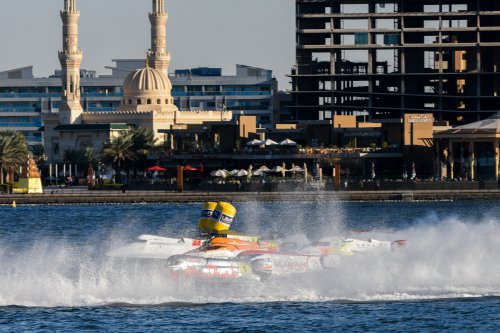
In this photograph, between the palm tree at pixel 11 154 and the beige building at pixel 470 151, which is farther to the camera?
the palm tree at pixel 11 154

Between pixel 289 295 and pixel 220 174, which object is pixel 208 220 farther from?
pixel 220 174

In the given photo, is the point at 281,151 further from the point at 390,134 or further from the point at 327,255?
the point at 327,255

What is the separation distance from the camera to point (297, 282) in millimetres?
62375

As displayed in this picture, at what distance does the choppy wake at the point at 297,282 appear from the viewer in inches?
2346

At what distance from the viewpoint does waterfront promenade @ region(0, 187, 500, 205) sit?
151m

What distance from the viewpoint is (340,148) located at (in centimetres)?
17650

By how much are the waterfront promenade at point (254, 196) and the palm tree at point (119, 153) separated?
30153 millimetres

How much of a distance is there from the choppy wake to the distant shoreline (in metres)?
82.2

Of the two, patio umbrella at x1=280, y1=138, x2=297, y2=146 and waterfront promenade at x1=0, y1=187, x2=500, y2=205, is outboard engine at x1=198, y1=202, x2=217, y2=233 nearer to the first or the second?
waterfront promenade at x1=0, y1=187, x2=500, y2=205

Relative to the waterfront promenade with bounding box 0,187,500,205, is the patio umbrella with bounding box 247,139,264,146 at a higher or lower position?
higher

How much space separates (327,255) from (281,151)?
11288cm

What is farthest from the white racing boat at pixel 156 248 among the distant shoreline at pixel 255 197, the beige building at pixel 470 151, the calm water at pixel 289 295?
the beige building at pixel 470 151

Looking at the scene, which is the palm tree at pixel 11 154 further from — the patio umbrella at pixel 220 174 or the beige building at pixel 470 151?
the beige building at pixel 470 151

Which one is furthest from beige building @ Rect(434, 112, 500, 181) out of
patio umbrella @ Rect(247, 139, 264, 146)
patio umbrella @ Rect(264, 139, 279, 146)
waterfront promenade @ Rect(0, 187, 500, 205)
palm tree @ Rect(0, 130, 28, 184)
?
palm tree @ Rect(0, 130, 28, 184)
